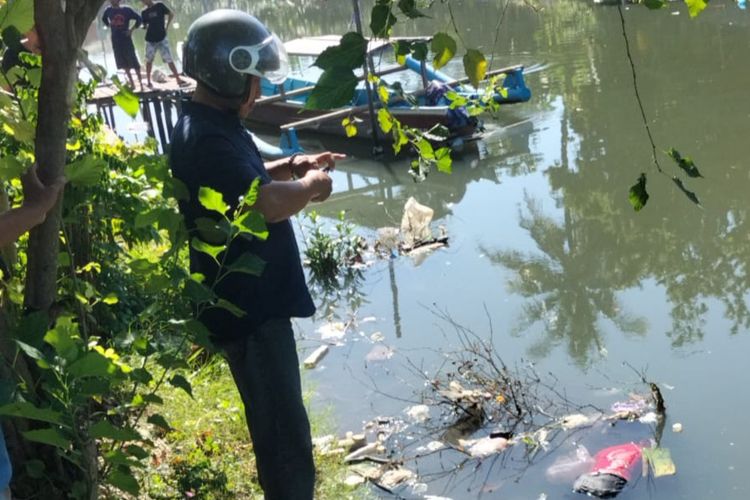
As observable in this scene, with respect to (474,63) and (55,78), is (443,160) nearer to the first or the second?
(474,63)

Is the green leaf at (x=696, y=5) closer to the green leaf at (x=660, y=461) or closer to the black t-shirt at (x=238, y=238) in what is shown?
the black t-shirt at (x=238, y=238)

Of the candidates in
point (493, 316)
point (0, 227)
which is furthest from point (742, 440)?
point (0, 227)

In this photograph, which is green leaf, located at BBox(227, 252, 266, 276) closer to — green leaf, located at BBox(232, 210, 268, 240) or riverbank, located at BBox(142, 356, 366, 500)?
green leaf, located at BBox(232, 210, 268, 240)

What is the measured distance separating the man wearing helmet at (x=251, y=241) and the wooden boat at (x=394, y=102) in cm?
652

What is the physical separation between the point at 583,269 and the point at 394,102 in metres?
4.56

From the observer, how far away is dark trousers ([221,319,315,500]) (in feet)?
9.39

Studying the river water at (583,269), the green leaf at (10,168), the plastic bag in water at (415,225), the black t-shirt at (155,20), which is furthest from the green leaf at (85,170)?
the black t-shirt at (155,20)

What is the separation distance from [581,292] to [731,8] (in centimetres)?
1212

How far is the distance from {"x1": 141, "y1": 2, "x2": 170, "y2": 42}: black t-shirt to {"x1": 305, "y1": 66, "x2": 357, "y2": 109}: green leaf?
11.7 metres

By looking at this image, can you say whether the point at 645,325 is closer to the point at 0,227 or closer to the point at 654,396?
the point at 654,396

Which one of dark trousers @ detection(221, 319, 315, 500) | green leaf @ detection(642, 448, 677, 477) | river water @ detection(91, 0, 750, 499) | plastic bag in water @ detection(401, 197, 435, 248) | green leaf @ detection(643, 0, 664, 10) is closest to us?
green leaf @ detection(643, 0, 664, 10)

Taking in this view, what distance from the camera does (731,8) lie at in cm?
1766

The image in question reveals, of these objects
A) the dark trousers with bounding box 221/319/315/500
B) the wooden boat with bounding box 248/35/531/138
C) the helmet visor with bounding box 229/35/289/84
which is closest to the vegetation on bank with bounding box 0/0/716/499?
the dark trousers with bounding box 221/319/315/500

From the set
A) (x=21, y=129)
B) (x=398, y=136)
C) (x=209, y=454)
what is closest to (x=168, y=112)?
(x=209, y=454)
